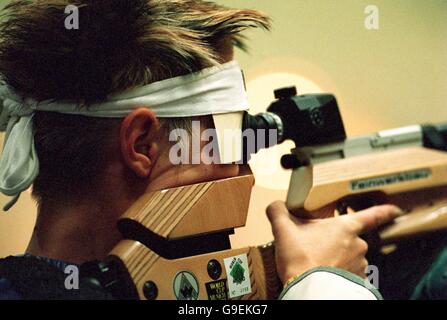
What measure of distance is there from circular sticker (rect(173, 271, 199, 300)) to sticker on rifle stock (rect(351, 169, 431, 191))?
30 cm

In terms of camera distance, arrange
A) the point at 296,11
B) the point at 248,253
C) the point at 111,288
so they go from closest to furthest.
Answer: the point at 111,288 → the point at 248,253 → the point at 296,11

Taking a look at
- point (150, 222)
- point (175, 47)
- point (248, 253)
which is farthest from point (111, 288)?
point (175, 47)

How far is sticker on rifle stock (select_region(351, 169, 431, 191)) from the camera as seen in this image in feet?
2.76

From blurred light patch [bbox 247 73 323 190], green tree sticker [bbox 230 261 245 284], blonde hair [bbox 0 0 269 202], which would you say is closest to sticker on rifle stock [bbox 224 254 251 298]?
green tree sticker [bbox 230 261 245 284]

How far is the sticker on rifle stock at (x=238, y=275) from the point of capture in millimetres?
756

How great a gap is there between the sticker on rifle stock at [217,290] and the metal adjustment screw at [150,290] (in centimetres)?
8


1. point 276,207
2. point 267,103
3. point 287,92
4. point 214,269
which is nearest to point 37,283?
point 214,269

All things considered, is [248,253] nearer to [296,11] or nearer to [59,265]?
[59,265]

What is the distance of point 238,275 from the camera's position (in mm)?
764

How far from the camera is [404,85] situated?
4.03 feet

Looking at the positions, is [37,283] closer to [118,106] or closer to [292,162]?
[118,106]

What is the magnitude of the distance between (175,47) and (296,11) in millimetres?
501
